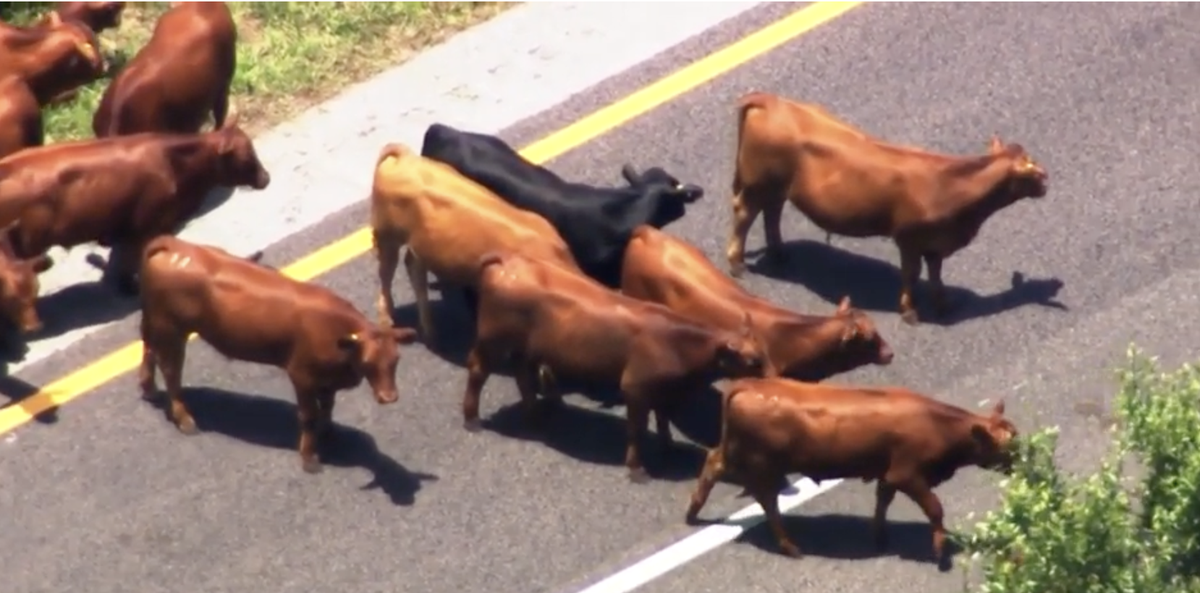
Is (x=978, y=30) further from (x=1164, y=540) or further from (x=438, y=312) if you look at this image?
(x=1164, y=540)

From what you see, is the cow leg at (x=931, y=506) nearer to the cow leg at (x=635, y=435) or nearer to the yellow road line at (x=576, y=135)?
the cow leg at (x=635, y=435)

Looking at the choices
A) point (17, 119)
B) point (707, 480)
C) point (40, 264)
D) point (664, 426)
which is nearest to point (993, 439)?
point (707, 480)

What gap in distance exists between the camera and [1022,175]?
1271cm

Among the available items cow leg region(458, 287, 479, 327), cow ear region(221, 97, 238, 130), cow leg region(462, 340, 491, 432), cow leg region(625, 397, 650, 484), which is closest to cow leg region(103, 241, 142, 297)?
cow ear region(221, 97, 238, 130)

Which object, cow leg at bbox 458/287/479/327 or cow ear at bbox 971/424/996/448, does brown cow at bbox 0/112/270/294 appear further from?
cow ear at bbox 971/424/996/448

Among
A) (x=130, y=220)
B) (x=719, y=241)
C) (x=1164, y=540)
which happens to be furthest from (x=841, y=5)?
(x=1164, y=540)

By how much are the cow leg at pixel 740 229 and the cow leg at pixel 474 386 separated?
1651 millimetres

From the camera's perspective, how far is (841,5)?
15273 millimetres

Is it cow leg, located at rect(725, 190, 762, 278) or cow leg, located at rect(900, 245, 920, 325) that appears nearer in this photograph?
cow leg, located at rect(900, 245, 920, 325)

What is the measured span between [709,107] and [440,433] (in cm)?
312

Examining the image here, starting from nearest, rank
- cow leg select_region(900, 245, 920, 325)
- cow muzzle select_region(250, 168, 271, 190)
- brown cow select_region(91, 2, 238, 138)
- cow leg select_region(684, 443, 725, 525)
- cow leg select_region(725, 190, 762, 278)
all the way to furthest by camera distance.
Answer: cow leg select_region(684, 443, 725, 525), cow leg select_region(900, 245, 920, 325), cow leg select_region(725, 190, 762, 278), cow muzzle select_region(250, 168, 271, 190), brown cow select_region(91, 2, 238, 138)

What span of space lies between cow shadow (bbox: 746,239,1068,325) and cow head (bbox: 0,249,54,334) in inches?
143

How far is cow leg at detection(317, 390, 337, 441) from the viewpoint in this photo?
11.9 m

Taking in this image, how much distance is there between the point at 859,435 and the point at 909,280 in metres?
1.92
